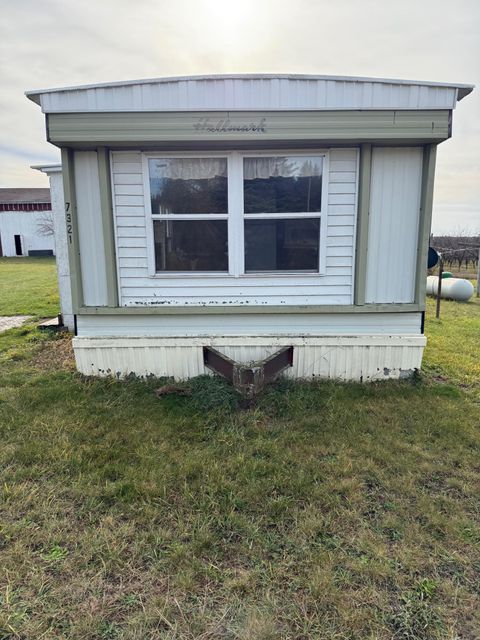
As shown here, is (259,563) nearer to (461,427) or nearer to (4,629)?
(4,629)

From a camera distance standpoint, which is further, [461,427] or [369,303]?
[369,303]

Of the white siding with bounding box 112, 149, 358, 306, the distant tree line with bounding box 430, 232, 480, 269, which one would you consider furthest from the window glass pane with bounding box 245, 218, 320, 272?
the distant tree line with bounding box 430, 232, 480, 269

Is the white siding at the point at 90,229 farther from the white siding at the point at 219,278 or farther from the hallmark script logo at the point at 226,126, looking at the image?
the hallmark script logo at the point at 226,126

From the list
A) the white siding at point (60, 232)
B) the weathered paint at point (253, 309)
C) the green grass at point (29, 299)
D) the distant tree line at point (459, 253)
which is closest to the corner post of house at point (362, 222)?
the weathered paint at point (253, 309)

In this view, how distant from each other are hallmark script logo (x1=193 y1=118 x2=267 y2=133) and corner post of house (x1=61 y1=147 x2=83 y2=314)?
1.27 metres

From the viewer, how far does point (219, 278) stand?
4.12 m

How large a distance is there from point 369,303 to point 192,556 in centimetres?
296

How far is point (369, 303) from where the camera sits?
4121mm

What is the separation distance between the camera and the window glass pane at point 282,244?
4035 millimetres

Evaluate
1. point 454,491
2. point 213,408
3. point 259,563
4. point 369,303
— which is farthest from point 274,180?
point 259,563

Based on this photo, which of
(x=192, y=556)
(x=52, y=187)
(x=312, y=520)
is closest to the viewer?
(x=192, y=556)

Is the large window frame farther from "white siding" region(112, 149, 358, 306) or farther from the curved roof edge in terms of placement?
the curved roof edge

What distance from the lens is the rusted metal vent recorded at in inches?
141

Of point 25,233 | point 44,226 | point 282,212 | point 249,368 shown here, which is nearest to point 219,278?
point 282,212
